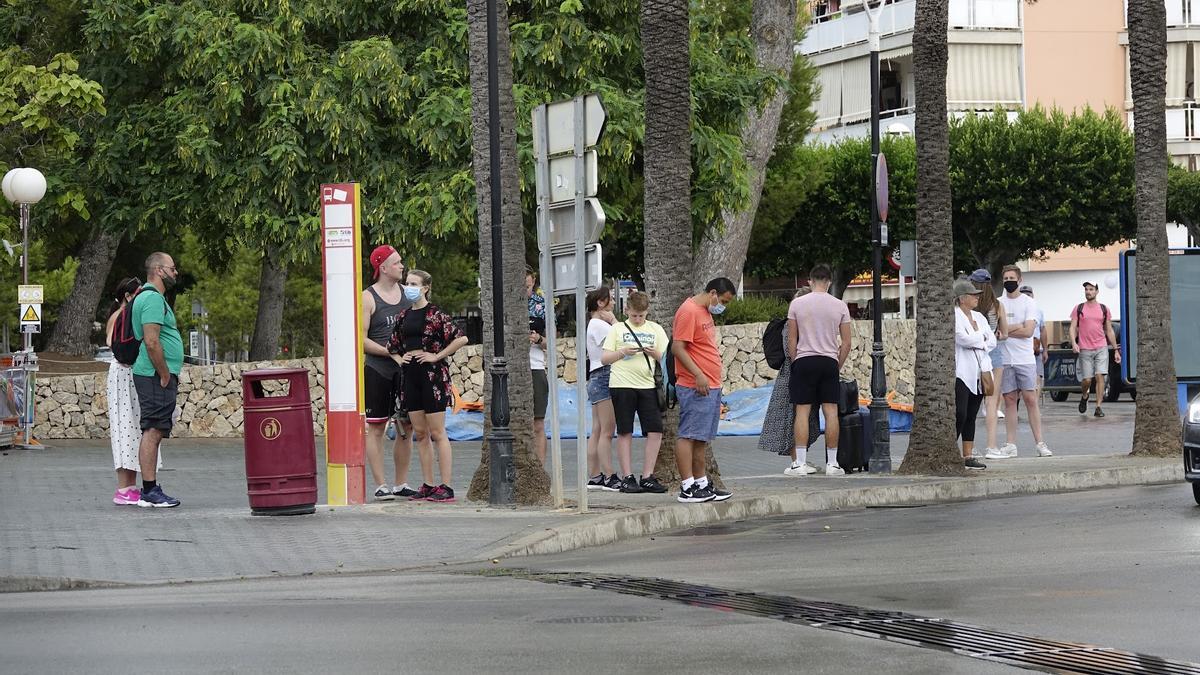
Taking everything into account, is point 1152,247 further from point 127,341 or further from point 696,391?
point 127,341

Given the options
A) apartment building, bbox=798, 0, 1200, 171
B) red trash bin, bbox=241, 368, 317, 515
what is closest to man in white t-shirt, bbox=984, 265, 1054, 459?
red trash bin, bbox=241, 368, 317, 515

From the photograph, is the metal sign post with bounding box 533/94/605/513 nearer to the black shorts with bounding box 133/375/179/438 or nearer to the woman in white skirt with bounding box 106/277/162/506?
the black shorts with bounding box 133/375/179/438

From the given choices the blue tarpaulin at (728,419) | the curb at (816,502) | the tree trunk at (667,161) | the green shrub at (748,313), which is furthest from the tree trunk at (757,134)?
the tree trunk at (667,161)

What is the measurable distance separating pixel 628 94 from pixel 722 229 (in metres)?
3.52

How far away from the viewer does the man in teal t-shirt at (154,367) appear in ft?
46.2

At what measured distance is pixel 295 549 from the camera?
11.6m

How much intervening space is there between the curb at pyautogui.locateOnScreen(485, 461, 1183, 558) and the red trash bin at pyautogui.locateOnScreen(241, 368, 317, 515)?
2238 millimetres

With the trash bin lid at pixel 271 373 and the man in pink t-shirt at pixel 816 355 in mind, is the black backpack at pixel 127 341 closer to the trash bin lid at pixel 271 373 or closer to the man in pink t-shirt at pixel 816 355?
the trash bin lid at pixel 271 373

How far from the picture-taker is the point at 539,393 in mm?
16359

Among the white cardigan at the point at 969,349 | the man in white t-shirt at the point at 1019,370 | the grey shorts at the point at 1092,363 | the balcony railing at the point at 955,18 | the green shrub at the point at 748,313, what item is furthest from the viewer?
the balcony railing at the point at 955,18

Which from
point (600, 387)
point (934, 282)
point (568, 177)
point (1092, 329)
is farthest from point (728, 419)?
point (568, 177)

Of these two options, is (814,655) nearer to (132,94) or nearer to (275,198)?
(275,198)

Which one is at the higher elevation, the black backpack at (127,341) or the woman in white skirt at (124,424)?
the black backpack at (127,341)

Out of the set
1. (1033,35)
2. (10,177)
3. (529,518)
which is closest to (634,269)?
(1033,35)
